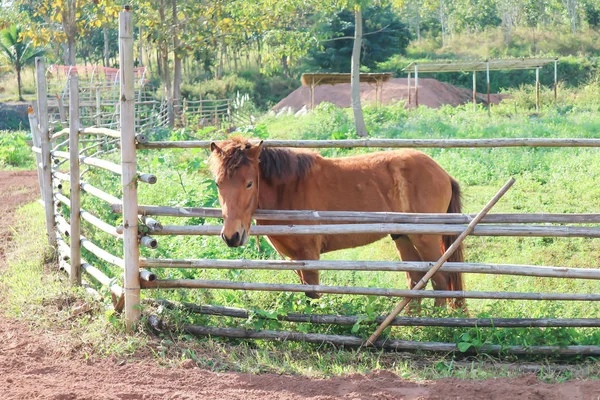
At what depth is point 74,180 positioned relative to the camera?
6262 millimetres

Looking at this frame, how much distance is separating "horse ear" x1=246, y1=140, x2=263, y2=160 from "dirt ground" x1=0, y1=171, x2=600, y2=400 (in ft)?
5.27

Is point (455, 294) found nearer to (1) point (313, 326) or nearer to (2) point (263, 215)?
(1) point (313, 326)

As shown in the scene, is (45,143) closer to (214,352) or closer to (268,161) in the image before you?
(268,161)

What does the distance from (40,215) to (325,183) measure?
603 centimetres

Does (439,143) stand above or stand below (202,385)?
above

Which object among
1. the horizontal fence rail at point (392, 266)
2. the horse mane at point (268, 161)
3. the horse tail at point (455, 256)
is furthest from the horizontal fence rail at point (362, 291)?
the horse mane at point (268, 161)

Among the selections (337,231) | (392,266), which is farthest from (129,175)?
(392,266)

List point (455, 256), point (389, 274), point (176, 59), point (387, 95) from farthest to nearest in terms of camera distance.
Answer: point (387, 95) → point (176, 59) → point (389, 274) → point (455, 256)

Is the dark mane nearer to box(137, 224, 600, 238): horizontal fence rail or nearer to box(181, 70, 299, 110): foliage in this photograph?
box(137, 224, 600, 238): horizontal fence rail

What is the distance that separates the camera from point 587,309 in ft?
19.5

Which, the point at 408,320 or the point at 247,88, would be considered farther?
the point at 247,88

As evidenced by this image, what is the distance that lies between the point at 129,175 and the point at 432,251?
280 cm

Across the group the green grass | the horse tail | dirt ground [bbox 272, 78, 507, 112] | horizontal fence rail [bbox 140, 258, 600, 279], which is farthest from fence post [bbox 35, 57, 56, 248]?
dirt ground [bbox 272, 78, 507, 112]

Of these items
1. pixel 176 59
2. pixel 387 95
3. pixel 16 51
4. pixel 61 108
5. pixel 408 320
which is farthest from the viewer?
pixel 16 51
